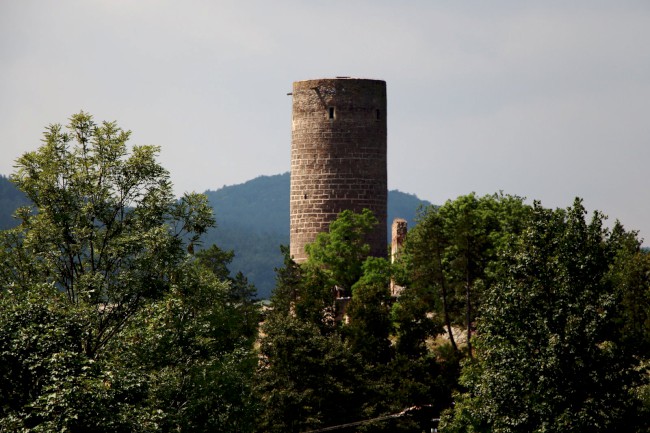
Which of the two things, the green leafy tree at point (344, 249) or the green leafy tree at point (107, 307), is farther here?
the green leafy tree at point (344, 249)

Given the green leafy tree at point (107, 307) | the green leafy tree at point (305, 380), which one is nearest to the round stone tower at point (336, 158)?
the green leafy tree at point (305, 380)

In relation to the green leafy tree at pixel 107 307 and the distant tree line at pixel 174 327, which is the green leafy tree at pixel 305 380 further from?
the green leafy tree at pixel 107 307

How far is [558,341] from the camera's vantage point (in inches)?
1699

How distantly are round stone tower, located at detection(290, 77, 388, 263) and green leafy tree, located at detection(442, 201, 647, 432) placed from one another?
33085 millimetres

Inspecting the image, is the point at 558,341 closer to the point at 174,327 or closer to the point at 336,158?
the point at 174,327

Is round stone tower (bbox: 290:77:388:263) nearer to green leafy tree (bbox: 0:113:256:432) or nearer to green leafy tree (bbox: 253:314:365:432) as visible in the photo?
green leafy tree (bbox: 253:314:365:432)

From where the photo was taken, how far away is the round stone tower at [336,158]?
259ft

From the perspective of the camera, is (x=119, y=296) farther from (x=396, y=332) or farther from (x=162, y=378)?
(x=396, y=332)

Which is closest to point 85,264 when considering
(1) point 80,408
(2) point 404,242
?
(1) point 80,408

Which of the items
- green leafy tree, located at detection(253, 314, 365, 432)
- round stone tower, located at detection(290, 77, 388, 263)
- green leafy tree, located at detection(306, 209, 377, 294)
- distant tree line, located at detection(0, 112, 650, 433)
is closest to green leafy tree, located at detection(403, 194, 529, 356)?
green leafy tree, located at detection(306, 209, 377, 294)

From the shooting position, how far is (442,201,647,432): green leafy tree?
43062mm

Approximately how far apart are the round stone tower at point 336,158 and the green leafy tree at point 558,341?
3309 centimetres

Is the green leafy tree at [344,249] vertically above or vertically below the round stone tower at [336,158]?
below

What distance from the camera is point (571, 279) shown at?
4466cm
